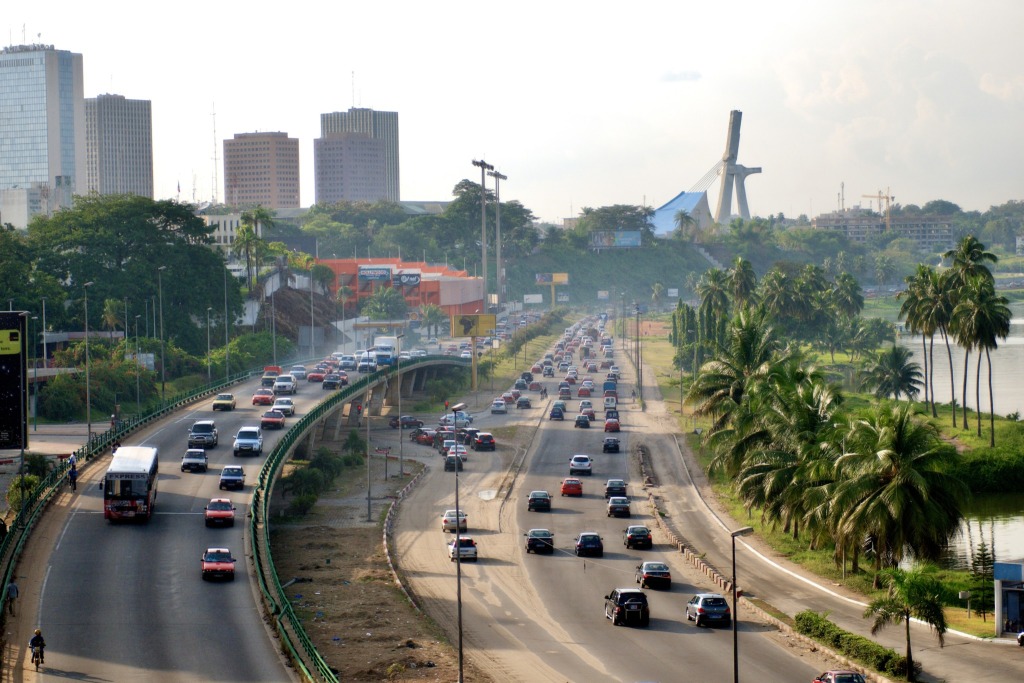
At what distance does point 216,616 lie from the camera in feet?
150

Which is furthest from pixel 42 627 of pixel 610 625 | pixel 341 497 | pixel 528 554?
pixel 341 497

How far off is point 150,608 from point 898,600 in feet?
81.2

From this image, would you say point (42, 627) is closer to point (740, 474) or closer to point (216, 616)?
point (216, 616)

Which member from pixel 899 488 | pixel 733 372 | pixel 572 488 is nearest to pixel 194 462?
pixel 572 488

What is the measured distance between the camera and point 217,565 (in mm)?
50062

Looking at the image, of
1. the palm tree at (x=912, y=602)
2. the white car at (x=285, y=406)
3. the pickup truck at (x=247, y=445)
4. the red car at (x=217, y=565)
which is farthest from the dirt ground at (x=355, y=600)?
the palm tree at (x=912, y=602)

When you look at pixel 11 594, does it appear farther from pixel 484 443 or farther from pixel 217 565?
pixel 484 443

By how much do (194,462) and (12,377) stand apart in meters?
17.8

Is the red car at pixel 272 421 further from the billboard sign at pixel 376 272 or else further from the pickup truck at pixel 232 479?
the billboard sign at pixel 376 272

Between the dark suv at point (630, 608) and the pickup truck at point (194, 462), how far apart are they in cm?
2792

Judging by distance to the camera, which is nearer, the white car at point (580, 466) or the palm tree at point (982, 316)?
the white car at point (580, 466)

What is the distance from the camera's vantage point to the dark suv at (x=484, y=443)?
101 m

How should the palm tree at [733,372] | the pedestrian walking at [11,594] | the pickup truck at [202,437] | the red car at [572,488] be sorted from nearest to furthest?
the pedestrian walking at [11,594] < the pickup truck at [202,437] < the red car at [572,488] < the palm tree at [733,372]

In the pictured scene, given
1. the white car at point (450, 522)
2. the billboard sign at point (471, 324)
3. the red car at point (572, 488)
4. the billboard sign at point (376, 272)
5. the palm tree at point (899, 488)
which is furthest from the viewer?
the billboard sign at point (376, 272)
